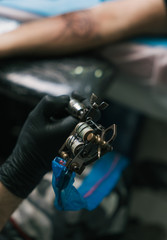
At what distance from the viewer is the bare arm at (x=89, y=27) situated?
105 centimetres

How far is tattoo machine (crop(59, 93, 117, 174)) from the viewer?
1.39ft

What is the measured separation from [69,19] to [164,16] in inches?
16.4

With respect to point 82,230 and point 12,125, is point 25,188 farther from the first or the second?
point 12,125

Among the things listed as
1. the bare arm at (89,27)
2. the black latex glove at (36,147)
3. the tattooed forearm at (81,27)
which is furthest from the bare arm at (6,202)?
the tattooed forearm at (81,27)

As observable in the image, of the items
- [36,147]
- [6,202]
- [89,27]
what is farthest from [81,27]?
[6,202]

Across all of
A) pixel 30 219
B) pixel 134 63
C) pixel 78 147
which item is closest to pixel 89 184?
pixel 30 219

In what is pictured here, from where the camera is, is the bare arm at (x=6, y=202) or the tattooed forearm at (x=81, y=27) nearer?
the bare arm at (x=6, y=202)

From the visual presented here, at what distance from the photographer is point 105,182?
98 cm

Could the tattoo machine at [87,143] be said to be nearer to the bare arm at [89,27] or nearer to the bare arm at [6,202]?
the bare arm at [6,202]

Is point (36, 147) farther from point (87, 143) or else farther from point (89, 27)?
point (89, 27)

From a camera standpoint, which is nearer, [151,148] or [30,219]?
[30,219]

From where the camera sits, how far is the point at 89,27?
1.09 metres

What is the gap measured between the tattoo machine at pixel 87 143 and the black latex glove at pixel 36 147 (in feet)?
0.38

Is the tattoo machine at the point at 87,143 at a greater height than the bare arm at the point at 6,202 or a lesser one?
greater
